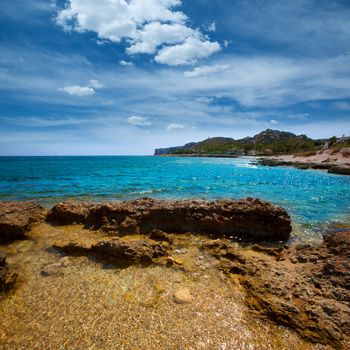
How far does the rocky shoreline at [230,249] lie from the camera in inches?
218

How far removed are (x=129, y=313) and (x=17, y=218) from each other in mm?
8616

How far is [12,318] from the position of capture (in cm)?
557

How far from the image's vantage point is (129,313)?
5652mm

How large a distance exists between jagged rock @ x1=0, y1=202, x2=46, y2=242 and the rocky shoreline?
0.13 ft

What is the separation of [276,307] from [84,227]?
9.63 m

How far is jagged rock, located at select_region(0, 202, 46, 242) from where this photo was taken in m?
10.3

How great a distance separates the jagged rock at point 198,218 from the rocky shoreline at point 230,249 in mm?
48

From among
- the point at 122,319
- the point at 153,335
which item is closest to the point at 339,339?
the point at 153,335

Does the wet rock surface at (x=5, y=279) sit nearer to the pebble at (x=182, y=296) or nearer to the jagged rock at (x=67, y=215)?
the pebble at (x=182, y=296)

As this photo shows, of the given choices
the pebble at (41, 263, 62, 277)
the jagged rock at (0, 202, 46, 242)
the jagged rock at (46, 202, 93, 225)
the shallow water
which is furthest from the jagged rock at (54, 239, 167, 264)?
the jagged rock at (46, 202, 93, 225)

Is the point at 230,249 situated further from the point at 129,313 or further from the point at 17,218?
the point at 17,218

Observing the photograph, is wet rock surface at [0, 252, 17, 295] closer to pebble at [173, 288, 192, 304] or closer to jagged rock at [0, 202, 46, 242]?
jagged rock at [0, 202, 46, 242]

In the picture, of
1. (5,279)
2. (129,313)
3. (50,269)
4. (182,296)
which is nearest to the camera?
(129,313)

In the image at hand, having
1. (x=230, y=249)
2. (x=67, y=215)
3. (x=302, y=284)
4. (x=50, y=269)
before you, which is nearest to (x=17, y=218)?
(x=67, y=215)
